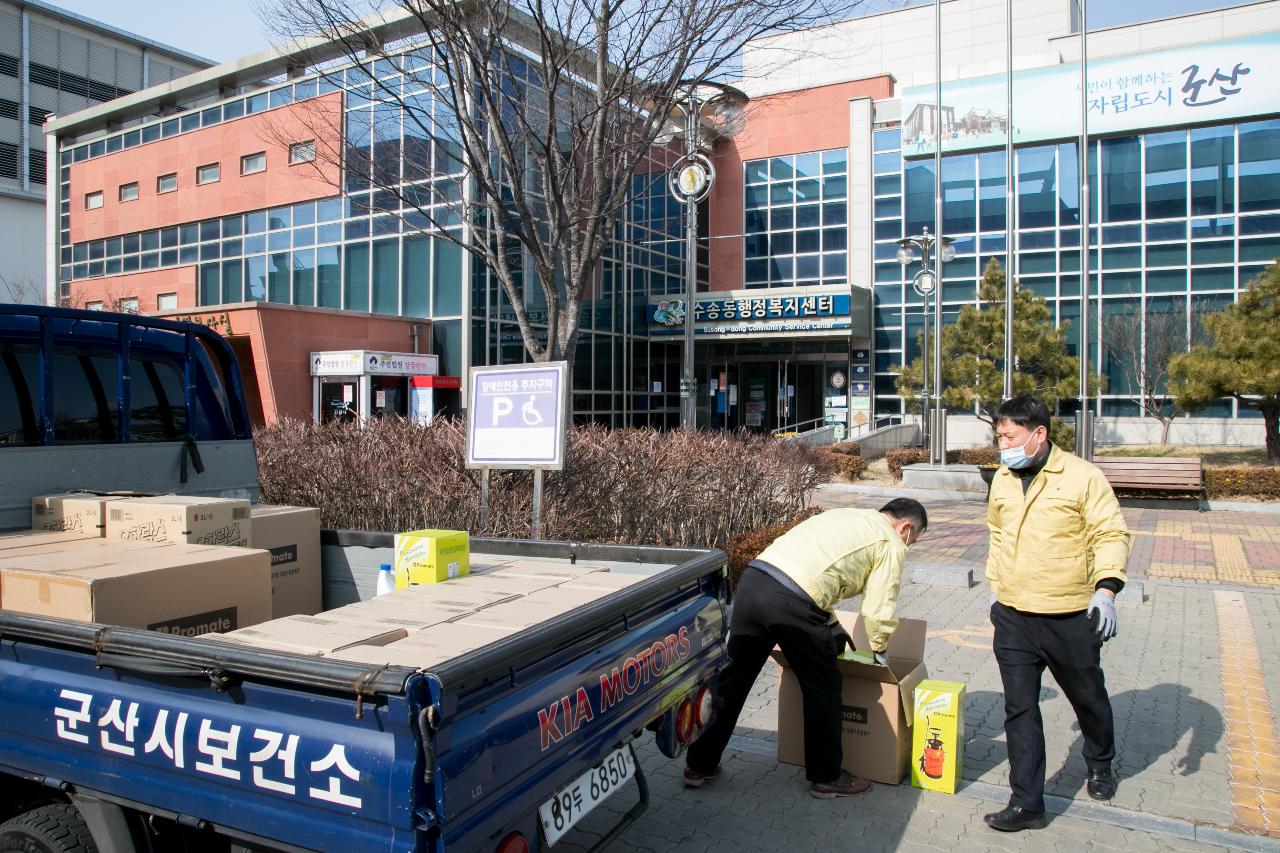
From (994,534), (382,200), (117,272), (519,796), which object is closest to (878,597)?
(994,534)

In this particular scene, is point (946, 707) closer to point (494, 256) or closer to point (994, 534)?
point (994, 534)

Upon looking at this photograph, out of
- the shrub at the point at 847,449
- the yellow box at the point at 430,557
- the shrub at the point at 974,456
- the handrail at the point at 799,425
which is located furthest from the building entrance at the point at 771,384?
the yellow box at the point at 430,557

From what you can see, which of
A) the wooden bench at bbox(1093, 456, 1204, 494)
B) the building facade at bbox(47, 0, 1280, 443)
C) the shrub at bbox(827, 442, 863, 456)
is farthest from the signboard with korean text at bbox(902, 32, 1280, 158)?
the wooden bench at bbox(1093, 456, 1204, 494)

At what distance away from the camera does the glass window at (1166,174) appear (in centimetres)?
2694

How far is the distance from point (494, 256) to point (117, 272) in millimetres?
26489

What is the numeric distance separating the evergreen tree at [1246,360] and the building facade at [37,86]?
168 ft

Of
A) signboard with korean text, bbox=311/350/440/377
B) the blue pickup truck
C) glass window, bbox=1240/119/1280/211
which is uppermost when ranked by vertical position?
glass window, bbox=1240/119/1280/211

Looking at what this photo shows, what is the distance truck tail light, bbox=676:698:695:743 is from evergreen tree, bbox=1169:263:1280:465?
18219 mm

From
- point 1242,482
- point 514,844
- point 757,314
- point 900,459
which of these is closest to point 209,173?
point 757,314

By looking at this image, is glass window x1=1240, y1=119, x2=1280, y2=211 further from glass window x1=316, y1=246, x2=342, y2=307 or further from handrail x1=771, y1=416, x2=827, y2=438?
glass window x1=316, y1=246, x2=342, y2=307

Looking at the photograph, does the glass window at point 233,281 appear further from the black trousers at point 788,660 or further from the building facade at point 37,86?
the black trousers at point 788,660

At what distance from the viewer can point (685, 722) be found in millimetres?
3676

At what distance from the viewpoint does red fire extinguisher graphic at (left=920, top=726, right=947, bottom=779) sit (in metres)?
4.43

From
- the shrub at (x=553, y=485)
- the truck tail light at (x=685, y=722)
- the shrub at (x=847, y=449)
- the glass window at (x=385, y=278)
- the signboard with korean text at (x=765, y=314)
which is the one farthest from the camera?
the signboard with korean text at (x=765, y=314)
